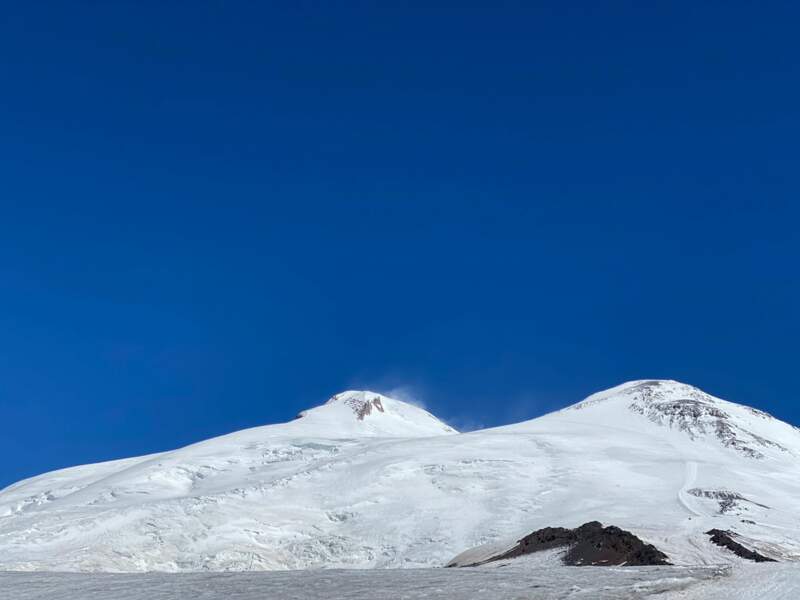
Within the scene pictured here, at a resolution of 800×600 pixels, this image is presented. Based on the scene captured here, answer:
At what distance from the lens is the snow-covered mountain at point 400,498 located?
137 ft

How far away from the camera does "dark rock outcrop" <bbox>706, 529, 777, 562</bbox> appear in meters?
31.5

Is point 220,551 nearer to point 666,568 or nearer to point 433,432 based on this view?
point 666,568

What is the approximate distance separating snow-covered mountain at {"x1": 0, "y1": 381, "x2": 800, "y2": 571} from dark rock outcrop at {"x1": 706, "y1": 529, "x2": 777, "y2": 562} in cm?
73

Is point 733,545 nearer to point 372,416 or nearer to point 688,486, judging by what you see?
point 688,486

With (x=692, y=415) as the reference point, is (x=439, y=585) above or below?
below

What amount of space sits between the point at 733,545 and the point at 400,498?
2416 cm

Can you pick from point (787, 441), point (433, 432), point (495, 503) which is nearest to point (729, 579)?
point (495, 503)

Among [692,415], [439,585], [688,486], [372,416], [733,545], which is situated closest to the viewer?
[439,585]

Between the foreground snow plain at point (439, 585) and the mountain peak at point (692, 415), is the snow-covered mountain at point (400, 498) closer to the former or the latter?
the mountain peak at point (692, 415)

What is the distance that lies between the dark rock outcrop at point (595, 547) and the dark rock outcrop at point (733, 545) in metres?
4.82

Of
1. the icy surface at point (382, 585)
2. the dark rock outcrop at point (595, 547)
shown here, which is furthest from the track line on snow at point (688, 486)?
the icy surface at point (382, 585)

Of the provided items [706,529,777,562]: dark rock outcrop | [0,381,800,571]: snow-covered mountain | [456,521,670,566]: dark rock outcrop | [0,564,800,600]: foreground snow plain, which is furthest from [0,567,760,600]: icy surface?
[706,529,777,562]: dark rock outcrop

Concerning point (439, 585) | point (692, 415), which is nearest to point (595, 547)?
point (439, 585)

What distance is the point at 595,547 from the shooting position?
2844 centimetres
